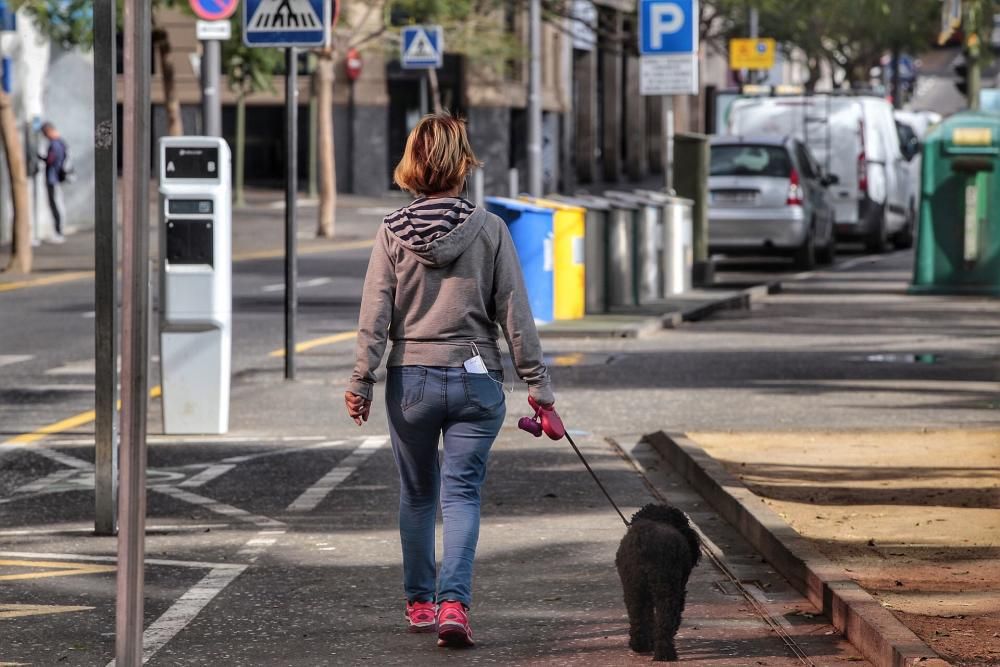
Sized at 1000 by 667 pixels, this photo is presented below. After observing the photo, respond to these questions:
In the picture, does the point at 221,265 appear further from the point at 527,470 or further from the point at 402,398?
the point at 402,398

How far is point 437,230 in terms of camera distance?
6.60m

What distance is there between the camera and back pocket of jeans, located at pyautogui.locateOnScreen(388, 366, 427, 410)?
6.62m

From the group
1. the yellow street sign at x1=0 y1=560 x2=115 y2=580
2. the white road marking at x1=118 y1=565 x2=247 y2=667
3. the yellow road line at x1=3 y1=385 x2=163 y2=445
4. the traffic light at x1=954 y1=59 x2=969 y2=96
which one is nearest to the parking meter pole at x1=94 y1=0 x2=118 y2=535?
the yellow street sign at x1=0 y1=560 x2=115 y2=580

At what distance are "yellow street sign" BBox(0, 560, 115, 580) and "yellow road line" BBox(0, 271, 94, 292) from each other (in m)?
16.0

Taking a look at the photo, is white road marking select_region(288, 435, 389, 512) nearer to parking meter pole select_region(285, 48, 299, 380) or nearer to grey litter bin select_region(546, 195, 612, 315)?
parking meter pole select_region(285, 48, 299, 380)

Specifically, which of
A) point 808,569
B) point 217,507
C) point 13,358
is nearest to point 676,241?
point 13,358

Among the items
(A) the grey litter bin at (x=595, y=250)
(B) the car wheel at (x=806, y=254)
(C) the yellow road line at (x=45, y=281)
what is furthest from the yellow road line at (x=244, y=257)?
(B) the car wheel at (x=806, y=254)

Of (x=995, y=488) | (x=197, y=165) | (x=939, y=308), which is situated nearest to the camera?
(x=995, y=488)

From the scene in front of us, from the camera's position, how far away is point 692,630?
22.9 ft

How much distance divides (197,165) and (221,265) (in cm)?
57

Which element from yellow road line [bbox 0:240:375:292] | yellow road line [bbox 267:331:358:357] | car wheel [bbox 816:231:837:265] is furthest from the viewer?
car wheel [bbox 816:231:837:265]

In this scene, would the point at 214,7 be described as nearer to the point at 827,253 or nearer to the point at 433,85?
the point at 827,253

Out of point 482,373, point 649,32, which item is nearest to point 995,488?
point 482,373

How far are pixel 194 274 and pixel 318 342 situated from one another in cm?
607
